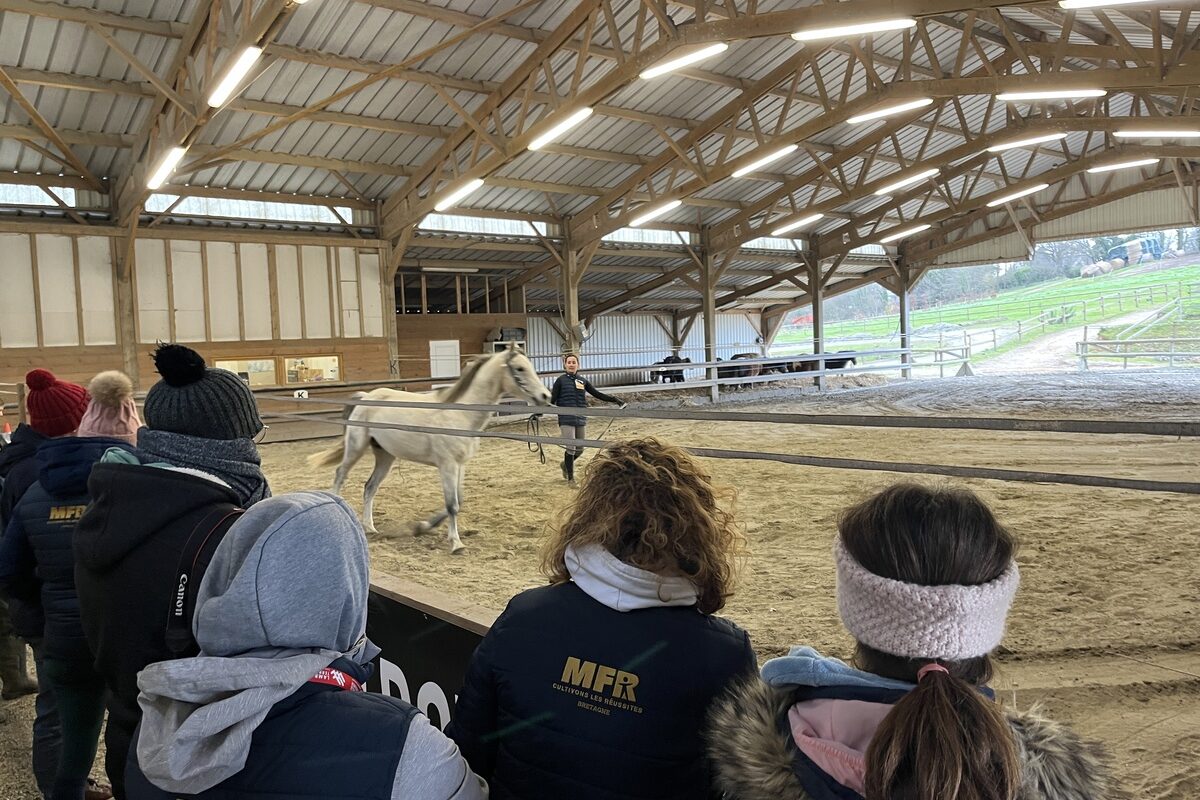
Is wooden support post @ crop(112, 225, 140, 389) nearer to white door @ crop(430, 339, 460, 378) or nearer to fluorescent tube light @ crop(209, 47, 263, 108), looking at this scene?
fluorescent tube light @ crop(209, 47, 263, 108)

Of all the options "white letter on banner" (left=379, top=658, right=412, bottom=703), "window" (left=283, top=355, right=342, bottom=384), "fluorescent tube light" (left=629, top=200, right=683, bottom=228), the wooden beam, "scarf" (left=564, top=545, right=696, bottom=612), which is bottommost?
"white letter on banner" (left=379, top=658, right=412, bottom=703)

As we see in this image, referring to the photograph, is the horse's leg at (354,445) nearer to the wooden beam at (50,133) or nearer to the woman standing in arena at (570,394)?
the woman standing in arena at (570,394)

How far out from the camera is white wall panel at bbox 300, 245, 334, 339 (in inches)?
538

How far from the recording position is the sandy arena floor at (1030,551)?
100.0 inches

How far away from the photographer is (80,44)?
835cm

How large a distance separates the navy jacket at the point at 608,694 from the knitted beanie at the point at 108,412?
1782 millimetres

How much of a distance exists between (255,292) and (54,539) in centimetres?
1211

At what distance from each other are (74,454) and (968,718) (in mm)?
2369

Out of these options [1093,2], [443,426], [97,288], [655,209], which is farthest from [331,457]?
[655,209]

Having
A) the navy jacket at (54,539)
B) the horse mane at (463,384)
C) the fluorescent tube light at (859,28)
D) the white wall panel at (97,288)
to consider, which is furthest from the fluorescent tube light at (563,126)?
the navy jacket at (54,539)

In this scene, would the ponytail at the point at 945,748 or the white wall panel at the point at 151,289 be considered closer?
the ponytail at the point at 945,748

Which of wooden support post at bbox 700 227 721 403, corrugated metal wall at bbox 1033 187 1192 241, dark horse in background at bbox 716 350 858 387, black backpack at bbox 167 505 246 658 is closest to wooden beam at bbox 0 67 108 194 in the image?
black backpack at bbox 167 505 246 658

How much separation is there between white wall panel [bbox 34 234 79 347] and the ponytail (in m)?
13.6

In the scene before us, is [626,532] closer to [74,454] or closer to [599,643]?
[599,643]
